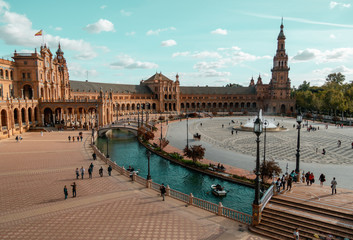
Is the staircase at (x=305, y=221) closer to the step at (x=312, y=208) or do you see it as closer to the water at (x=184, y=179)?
the step at (x=312, y=208)

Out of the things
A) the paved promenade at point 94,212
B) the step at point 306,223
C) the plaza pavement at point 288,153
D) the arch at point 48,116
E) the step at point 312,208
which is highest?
the arch at point 48,116

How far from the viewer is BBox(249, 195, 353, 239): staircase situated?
13633mm

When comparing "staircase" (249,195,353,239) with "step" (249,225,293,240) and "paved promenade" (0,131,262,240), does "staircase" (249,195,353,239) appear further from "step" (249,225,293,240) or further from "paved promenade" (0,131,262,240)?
"paved promenade" (0,131,262,240)

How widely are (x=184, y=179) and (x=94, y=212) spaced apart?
1429cm

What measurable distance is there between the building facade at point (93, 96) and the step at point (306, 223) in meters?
47.7

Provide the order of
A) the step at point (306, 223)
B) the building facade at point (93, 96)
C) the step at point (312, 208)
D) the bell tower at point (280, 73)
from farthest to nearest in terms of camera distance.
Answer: the bell tower at point (280, 73) → the building facade at point (93, 96) → the step at point (312, 208) → the step at point (306, 223)

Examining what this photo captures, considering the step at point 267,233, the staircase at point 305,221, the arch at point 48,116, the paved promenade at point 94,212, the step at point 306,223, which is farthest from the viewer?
the arch at point 48,116

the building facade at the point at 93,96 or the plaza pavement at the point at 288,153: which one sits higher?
the building facade at the point at 93,96

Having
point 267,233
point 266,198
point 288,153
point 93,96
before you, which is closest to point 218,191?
point 266,198

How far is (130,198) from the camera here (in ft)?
62.2

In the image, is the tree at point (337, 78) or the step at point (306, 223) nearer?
the step at point (306, 223)

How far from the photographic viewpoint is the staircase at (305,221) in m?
13.6

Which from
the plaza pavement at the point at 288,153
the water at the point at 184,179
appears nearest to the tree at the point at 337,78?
the plaza pavement at the point at 288,153

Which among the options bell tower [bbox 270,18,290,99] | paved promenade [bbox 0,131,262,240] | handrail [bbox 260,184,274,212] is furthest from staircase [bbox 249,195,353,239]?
bell tower [bbox 270,18,290,99]
